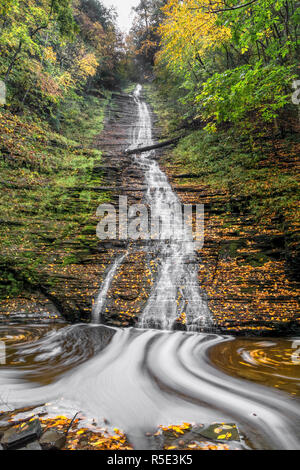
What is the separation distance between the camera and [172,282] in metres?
6.92

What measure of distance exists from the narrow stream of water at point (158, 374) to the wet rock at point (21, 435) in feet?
1.95

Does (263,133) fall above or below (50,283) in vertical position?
above

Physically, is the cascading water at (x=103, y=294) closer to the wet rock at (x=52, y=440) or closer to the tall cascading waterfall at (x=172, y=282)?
the tall cascading waterfall at (x=172, y=282)

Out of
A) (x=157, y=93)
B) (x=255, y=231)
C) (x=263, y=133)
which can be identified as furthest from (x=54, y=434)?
(x=157, y=93)

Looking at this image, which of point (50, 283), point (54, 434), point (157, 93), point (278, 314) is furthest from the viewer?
point (157, 93)

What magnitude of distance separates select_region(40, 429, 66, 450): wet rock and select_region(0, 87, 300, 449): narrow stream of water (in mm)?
527

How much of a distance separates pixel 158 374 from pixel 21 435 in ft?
7.62

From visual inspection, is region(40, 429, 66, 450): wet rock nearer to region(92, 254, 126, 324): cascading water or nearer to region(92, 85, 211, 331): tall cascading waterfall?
region(92, 85, 211, 331): tall cascading waterfall

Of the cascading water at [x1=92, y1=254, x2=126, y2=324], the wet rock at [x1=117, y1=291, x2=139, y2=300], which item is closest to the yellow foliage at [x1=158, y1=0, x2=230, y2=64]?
the cascading water at [x1=92, y1=254, x2=126, y2=324]

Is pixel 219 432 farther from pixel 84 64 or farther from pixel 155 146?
pixel 84 64

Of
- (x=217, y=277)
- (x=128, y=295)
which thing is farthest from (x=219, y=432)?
(x=217, y=277)

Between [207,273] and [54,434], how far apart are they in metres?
5.44

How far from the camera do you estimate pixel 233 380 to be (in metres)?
3.48

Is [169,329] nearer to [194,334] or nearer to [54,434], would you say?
[194,334]
